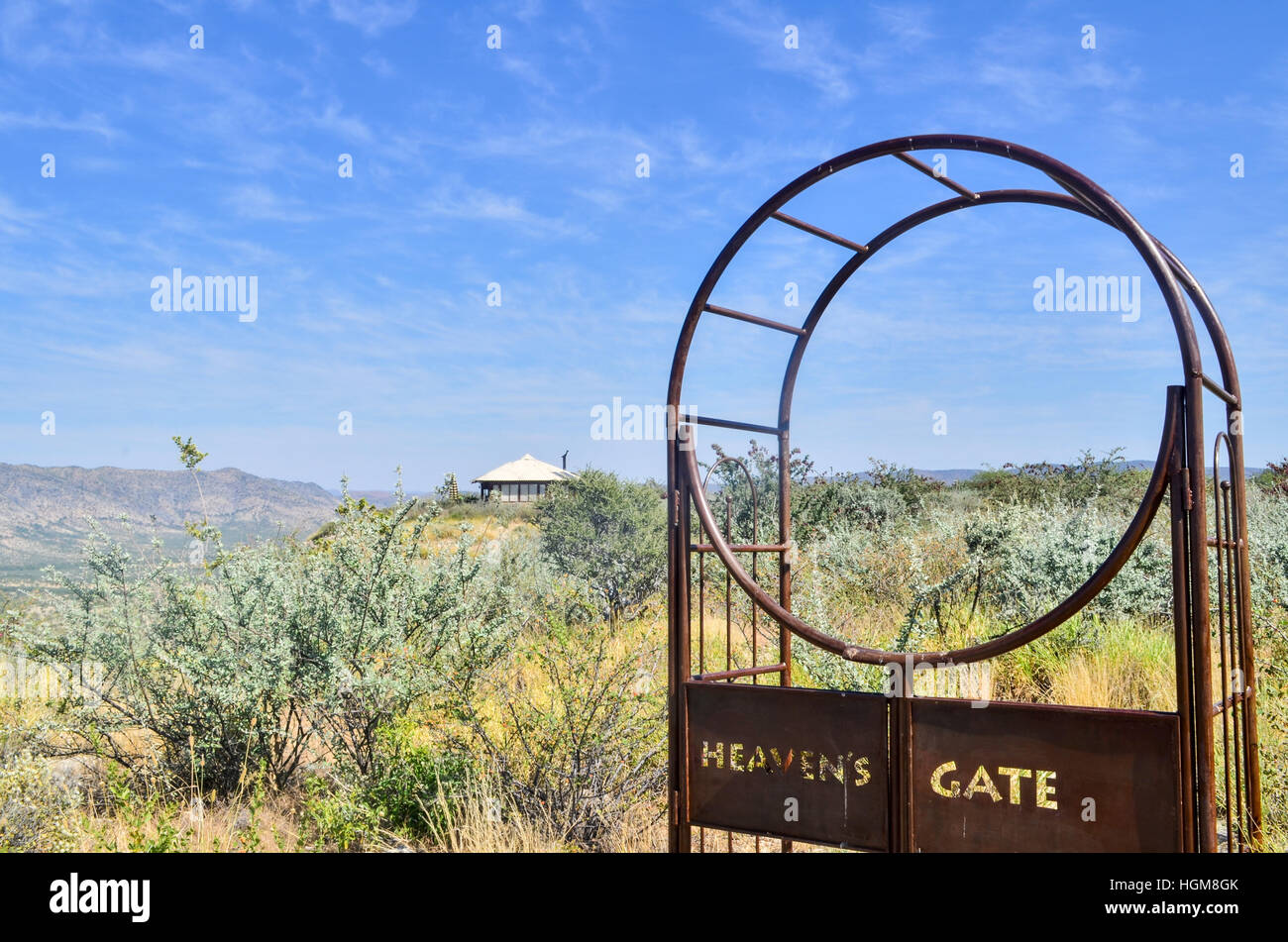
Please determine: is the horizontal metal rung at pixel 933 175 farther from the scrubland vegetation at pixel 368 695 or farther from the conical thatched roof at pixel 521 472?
the conical thatched roof at pixel 521 472

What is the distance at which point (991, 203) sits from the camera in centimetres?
382

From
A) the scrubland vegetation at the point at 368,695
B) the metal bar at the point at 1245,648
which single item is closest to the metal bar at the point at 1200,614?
the metal bar at the point at 1245,648

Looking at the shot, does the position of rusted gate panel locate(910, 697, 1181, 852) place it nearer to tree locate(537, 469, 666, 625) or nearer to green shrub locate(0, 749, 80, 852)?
green shrub locate(0, 749, 80, 852)

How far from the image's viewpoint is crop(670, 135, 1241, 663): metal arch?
269 centimetres

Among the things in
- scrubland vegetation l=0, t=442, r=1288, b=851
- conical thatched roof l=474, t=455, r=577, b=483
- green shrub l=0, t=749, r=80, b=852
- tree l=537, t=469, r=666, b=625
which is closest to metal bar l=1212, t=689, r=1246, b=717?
scrubland vegetation l=0, t=442, r=1288, b=851

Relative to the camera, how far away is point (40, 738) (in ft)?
18.4

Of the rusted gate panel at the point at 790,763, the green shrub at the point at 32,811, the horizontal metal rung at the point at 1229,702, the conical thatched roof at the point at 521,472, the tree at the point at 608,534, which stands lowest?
the green shrub at the point at 32,811

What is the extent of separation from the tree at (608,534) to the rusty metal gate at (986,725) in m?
7.75

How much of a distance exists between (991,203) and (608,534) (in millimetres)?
10927

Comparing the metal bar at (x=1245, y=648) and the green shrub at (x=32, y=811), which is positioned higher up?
the metal bar at (x=1245, y=648)

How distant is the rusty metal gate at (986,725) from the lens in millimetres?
2668

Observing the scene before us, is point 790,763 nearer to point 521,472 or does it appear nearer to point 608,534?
point 608,534
